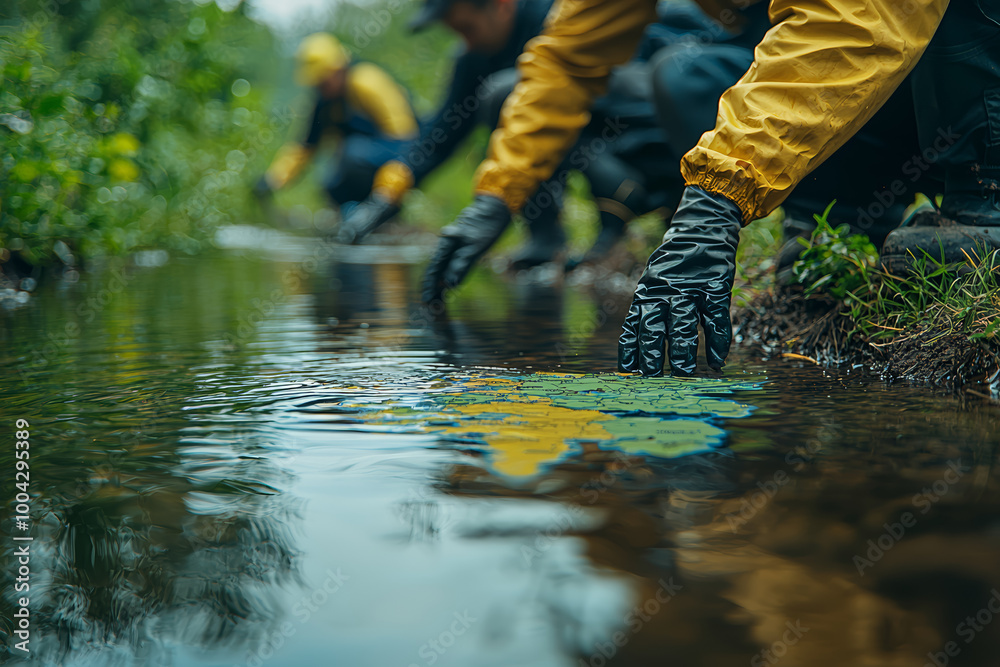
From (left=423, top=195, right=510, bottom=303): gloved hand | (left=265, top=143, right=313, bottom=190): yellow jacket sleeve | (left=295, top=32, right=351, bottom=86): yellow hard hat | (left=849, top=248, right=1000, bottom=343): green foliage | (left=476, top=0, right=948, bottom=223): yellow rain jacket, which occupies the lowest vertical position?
A: (left=849, top=248, right=1000, bottom=343): green foliage

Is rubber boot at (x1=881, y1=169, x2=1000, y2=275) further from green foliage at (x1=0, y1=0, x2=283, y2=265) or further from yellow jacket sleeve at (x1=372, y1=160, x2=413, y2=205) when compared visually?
yellow jacket sleeve at (x1=372, y1=160, x2=413, y2=205)

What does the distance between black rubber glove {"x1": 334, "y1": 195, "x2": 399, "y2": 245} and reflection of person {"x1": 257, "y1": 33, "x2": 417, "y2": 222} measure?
376mm

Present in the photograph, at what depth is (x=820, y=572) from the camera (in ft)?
3.07

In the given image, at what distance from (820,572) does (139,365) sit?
1743 mm

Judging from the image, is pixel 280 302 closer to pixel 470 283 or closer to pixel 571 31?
pixel 470 283

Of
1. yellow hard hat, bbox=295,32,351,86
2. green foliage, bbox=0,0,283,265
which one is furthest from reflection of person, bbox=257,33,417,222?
green foliage, bbox=0,0,283,265

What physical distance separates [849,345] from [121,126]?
5118 mm

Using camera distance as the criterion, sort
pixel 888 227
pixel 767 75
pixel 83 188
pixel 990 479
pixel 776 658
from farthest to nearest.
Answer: pixel 83 188, pixel 888 227, pixel 767 75, pixel 990 479, pixel 776 658

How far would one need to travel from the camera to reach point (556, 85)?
3.14 meters

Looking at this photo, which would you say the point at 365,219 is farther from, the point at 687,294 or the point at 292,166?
the point at 687,294

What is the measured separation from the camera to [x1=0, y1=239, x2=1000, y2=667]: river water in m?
0.84

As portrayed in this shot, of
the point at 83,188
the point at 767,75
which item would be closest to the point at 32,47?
the point at 83,188

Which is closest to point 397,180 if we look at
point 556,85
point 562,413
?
point 556,85

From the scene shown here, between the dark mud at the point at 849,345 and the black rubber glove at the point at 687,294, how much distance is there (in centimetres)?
38
